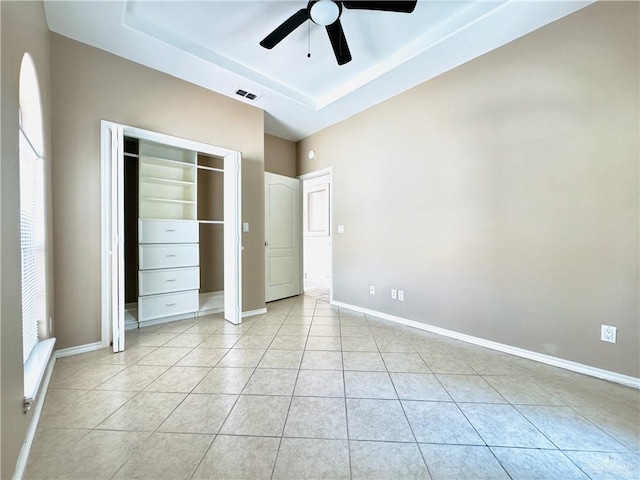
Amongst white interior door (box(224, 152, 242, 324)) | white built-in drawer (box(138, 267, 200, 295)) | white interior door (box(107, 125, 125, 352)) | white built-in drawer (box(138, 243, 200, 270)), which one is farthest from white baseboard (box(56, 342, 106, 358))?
white interior door (box(224, 152, 242, 324))

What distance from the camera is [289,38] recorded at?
2543mm

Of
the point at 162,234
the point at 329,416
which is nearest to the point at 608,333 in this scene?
the point at 329,416

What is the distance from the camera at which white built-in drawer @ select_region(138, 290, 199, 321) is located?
309 centimetres

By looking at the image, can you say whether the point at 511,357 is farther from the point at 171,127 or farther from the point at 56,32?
the point at 56,32

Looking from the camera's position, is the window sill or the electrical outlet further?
the electrical outlet

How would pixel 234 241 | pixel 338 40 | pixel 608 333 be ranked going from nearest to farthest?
pixel 608 333
pixel 338 40
pixel 234 241

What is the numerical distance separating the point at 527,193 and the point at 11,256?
11.3 ft

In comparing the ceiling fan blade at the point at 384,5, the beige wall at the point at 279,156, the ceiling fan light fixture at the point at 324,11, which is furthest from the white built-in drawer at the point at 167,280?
the ceiling fan blade at the point at 384,5

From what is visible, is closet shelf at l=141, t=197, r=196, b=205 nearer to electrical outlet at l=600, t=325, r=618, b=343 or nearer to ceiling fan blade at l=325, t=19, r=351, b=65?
ceiling fan blade at l=325, t=19, r=351, b=65

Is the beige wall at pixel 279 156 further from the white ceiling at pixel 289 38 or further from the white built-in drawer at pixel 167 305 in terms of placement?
the white built-in drawer at pixel 167 305

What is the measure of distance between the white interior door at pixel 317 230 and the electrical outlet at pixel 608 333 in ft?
13.8

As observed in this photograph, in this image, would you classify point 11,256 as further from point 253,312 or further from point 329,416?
point 253,312

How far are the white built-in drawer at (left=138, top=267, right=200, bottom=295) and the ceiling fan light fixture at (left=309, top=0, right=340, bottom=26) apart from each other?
10.1 feet

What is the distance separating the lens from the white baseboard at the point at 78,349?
90.3 inches
